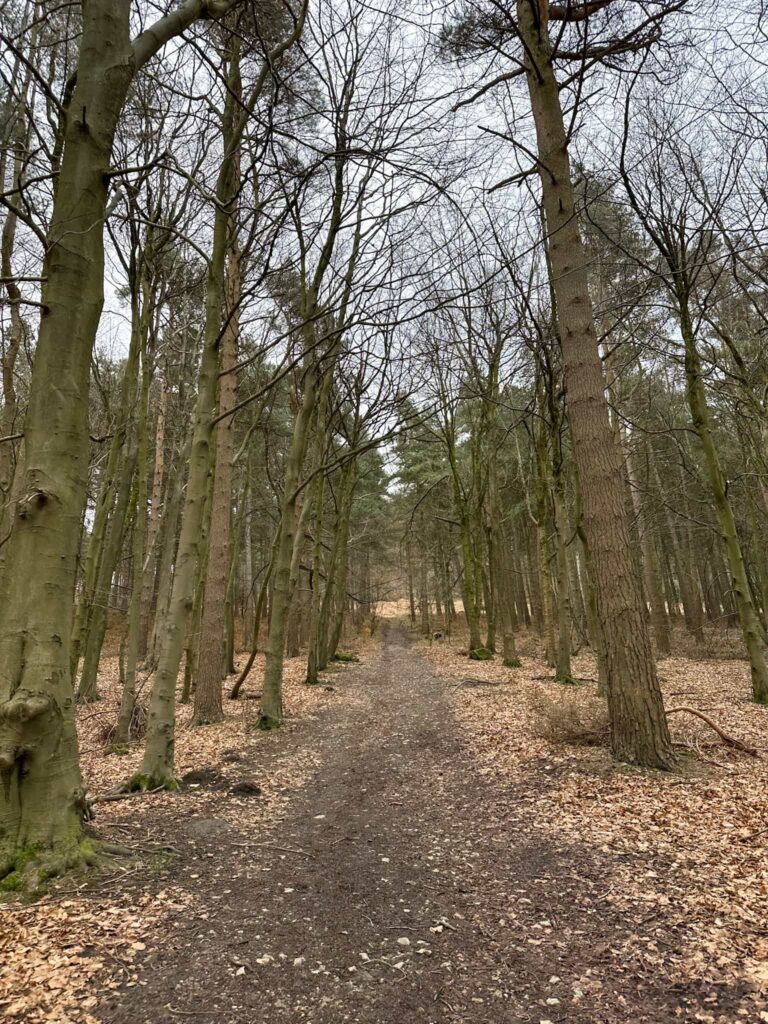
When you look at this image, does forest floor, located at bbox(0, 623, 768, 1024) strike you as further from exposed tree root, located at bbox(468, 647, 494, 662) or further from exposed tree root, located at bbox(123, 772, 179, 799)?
exposed tree root, located at bbox(468, 647, 494, 662)

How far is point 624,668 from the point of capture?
5230mm

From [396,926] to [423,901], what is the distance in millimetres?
323

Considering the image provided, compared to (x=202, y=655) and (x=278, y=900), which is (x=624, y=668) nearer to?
(x=278, y=900)

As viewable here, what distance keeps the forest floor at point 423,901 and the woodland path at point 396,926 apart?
0.01 m

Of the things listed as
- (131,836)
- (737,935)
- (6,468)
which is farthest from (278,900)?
(6,468)

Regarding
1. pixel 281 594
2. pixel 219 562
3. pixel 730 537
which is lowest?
pixel 281 594

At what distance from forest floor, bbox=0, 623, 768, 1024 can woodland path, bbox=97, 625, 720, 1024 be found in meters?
0.01

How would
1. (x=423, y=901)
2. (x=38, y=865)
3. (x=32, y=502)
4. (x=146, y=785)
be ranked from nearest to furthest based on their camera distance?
(x=38, y=865) → (x=423, y=901) → (x=32, y=502) → (x=146, y=785)

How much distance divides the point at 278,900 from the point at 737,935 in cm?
229

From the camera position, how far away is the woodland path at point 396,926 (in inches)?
84.4

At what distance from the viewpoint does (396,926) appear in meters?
2.75

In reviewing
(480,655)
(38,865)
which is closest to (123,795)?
(38,865)

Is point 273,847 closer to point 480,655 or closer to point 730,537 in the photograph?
point 730,537

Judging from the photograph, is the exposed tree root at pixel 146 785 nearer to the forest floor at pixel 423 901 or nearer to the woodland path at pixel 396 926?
the forest floor at pixel 423 901
